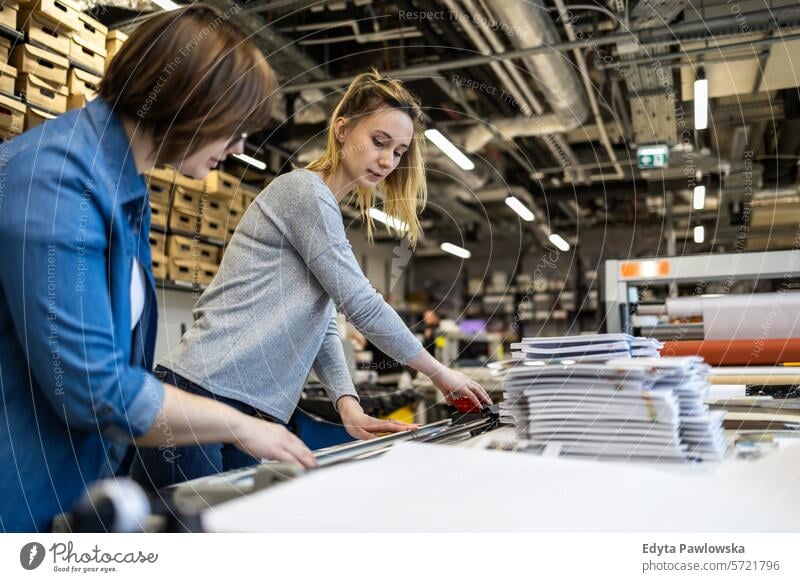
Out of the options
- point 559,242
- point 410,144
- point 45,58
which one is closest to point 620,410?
point 410,144

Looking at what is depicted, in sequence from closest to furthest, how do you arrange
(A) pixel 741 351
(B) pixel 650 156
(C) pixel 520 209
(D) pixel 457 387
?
(D) pixel 457 387, (A) pixel 741 351, (B) pixel 650 156, (C) pixel 520 209

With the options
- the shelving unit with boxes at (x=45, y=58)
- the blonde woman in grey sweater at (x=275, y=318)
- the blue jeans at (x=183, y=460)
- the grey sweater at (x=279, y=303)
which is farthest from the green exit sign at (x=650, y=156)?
the blue jeans at (x=183, y=460)

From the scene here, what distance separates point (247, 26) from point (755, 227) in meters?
6.00

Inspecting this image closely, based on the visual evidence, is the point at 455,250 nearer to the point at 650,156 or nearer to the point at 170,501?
the point at 650,156

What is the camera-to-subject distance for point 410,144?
140 centimetres

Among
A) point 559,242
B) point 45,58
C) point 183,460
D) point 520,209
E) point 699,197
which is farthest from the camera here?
point 559,242

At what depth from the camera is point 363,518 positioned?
76cm

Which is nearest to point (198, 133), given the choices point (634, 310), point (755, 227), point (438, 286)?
point (634, 310)

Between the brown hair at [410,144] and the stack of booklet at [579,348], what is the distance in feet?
1.65

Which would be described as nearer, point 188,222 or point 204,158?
point 204,158

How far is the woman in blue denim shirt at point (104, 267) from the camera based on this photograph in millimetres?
672

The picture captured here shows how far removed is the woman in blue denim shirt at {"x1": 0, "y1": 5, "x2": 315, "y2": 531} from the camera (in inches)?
26.5

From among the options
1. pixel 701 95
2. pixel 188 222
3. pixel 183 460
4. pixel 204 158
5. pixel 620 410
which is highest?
pixel 701 95

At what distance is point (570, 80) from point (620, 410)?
3770 millimetres
